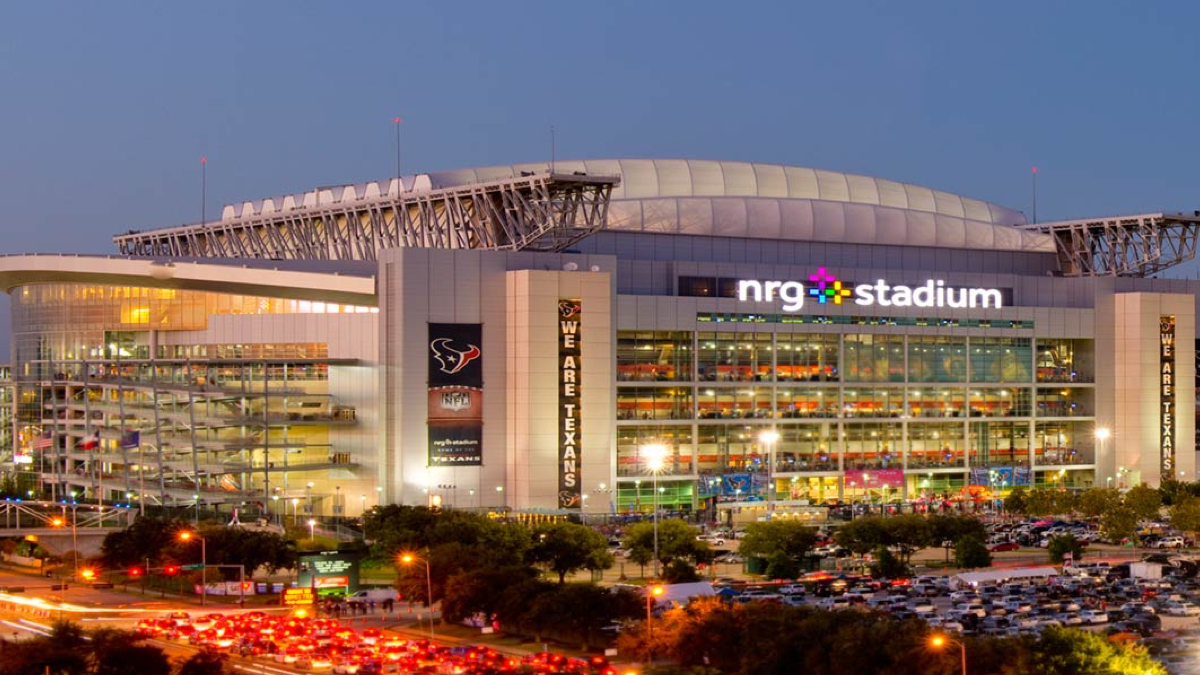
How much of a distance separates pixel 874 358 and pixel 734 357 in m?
13.6

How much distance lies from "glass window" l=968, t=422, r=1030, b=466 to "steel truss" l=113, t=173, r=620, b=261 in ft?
129

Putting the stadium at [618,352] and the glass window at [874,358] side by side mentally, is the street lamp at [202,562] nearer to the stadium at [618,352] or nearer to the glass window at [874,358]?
the stadium at [618,352]

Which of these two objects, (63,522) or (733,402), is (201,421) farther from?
(733,402)

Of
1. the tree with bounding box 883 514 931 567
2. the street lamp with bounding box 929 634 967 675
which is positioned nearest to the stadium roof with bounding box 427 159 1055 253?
the tree with bounding box 883 514 931 567

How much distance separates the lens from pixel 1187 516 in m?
128

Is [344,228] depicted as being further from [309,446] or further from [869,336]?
[869,336]

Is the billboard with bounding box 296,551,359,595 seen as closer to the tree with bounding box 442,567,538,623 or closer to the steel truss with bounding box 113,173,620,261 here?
the tree with bounding box 442,567,538,623

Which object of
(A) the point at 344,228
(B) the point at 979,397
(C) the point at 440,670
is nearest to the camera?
(C) the point at 440,670

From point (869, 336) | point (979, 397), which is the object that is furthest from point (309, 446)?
point (979, 397)

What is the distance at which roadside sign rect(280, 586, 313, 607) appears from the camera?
329 ft

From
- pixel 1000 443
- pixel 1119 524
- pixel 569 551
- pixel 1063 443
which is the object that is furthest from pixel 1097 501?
pixel 569 551

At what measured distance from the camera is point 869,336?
513 ft

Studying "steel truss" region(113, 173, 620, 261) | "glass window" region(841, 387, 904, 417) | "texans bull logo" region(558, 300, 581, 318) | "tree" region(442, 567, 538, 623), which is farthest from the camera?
"glass window" region(841, 387, 904, 417)

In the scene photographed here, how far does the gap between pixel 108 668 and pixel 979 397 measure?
3957 inches
